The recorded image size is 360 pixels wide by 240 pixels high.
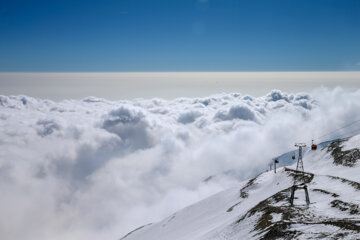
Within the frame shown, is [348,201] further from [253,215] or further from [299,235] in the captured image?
[299,235]

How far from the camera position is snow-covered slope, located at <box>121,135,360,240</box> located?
1139 inches

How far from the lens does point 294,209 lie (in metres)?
38.2

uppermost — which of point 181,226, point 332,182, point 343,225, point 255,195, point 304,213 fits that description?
point 343,225

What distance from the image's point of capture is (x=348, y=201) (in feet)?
130

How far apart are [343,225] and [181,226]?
51727 millimetres

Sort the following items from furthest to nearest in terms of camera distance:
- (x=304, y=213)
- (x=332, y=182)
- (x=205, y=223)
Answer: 1. (x=205, y=223)
2. (x=332, y=182)
3. (x=304, y=213)

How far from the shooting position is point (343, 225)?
27016 millimetres

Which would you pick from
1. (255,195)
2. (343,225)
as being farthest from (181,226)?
(343,225)

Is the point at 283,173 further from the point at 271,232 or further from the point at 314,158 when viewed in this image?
the point at 271,232

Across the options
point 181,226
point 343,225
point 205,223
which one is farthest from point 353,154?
point 343,225

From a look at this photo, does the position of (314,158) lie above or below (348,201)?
below

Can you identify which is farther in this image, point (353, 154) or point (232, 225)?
point (353, 154)

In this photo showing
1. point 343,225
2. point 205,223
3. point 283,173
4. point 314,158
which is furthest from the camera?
point 314,158

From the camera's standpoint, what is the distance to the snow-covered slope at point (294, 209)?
2892cm
